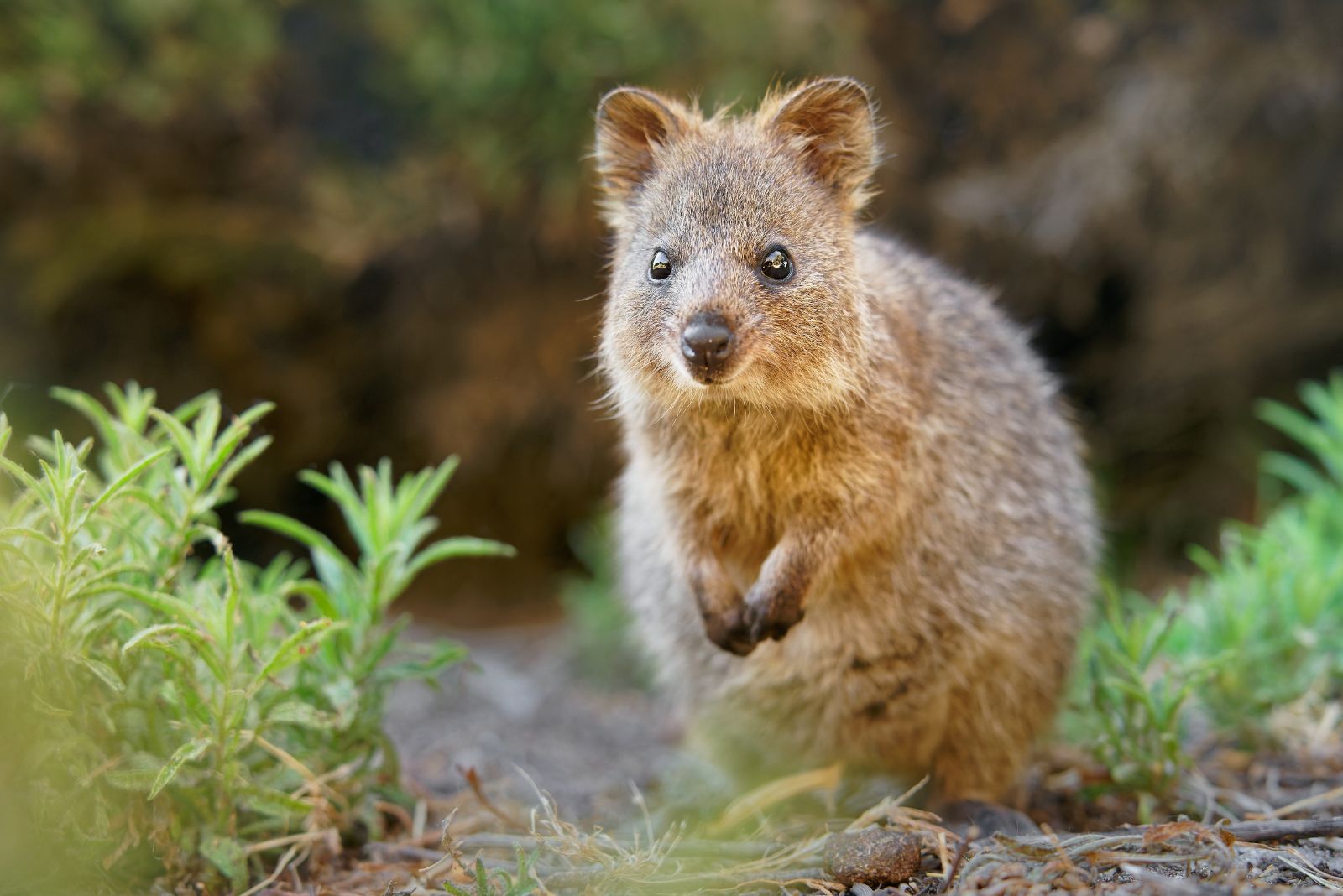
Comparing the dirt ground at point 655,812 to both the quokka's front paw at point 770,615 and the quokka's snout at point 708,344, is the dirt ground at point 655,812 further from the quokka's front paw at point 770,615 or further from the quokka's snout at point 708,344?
the quokka's snout at point 708,344

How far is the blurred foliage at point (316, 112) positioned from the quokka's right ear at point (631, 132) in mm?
2146

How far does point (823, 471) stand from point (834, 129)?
1205 mm

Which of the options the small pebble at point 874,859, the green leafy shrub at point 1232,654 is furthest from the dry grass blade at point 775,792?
the small pebble at point 874,859

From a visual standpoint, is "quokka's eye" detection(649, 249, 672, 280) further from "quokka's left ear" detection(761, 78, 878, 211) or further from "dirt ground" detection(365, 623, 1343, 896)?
"dirt ground" detection(365, 623, 1343, 896)

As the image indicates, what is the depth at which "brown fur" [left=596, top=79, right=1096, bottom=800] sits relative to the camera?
3783mm

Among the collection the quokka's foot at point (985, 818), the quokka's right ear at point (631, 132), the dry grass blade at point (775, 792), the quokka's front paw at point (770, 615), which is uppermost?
the quokka's right ear at point (631, 132)

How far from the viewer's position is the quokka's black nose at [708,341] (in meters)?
3.46

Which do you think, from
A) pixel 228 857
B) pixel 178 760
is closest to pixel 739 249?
pixel 178 760

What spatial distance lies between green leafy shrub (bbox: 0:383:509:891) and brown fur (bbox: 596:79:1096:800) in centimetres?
83

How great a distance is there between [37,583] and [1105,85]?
5.82 metres

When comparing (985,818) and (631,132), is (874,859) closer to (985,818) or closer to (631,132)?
(985,818)

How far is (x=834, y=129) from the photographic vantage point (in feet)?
13.4

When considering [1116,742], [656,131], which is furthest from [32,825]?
[1116,742]

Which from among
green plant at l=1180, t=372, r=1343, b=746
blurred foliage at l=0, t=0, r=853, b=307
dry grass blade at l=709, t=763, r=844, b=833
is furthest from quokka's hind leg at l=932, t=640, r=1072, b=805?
blurred foliage at l=0, t=0, r=853, b=307
